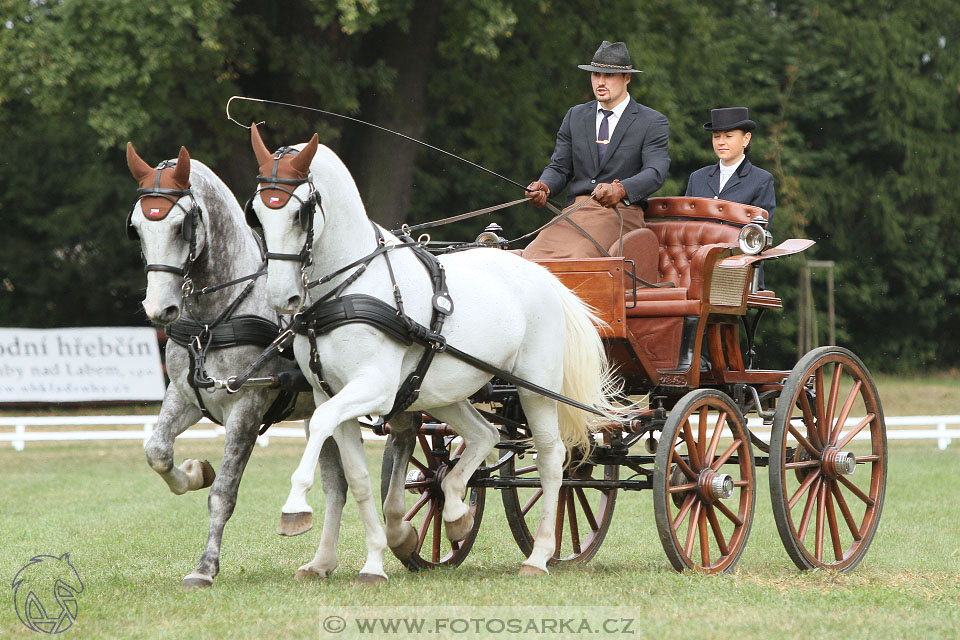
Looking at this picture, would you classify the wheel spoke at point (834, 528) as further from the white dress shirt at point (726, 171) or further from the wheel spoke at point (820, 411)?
the white dress shirt at point (726, 171)

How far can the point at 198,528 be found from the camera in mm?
9117

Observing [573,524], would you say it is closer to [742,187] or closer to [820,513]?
[820,513]

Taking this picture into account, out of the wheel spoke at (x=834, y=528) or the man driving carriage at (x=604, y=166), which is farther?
the wheel spoke at (x=834, y=528)

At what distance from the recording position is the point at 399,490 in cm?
617

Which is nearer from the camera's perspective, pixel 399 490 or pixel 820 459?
pixel 399 490

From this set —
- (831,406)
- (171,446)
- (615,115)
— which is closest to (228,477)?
(171,446)

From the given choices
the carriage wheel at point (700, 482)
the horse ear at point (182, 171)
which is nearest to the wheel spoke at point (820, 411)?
the carriage wheel at point (700, 482)

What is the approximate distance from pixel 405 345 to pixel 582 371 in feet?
3.97

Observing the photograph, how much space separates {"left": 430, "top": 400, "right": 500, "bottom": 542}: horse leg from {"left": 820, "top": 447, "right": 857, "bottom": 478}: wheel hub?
194 cm

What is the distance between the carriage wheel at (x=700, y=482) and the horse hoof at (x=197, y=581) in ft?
7.11

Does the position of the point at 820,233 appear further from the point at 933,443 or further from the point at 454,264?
the point at 454,264

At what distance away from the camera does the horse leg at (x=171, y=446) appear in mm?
5820

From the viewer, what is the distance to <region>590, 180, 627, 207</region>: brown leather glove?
6520 millimetres

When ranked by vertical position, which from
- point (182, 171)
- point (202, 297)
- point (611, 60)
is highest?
point (611, 60)
